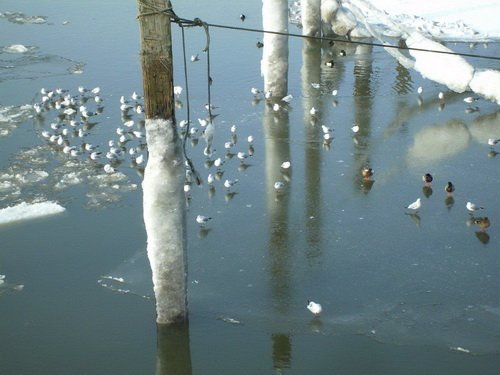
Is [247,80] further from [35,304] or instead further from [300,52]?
[35,304]

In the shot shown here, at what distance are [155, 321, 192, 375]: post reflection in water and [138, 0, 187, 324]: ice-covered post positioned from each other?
36cm

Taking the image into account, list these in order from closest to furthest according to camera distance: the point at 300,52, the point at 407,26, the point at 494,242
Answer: the point at 494,242 < the point at 300,52 < the point at 407,26

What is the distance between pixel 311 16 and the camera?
75.2 ft

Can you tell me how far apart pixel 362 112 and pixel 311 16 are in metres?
7.18

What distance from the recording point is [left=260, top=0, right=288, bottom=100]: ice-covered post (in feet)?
55.2

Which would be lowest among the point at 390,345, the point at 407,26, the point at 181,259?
the point at 390,345

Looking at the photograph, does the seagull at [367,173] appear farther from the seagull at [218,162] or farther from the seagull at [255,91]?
the seagull at [255,91]

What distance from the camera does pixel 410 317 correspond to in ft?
29.5

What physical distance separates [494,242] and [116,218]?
540 centimetres

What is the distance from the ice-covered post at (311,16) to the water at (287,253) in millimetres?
5442

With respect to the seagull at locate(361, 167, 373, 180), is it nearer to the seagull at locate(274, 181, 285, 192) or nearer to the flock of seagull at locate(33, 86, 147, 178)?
the seagull at locate(274, 181, 285, 192)

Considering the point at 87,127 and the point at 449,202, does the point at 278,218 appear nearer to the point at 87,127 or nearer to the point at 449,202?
the point at 449,202

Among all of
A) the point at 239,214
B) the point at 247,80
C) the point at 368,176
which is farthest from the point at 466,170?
the point at 247,80

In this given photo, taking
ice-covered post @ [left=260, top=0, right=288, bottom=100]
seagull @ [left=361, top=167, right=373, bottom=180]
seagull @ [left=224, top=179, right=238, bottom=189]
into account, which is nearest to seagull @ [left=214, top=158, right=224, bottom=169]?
seagull @ [left=224, top=179, right=238, bottom=189]
